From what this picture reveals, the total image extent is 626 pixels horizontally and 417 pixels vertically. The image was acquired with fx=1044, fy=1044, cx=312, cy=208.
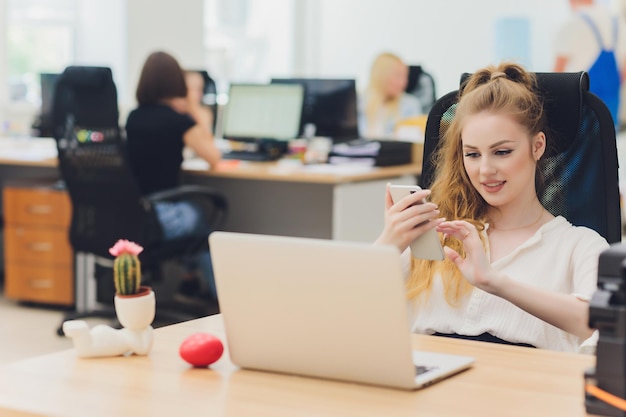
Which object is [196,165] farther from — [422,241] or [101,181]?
[422,241]

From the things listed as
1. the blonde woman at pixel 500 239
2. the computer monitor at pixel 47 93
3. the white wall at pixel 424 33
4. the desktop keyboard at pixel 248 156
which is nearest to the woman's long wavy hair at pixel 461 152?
the blonde woman at pixel 500 239

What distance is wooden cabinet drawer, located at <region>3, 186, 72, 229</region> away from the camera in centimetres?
501

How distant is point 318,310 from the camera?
142cm

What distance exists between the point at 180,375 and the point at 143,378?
5 cm

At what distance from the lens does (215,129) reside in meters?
6.18

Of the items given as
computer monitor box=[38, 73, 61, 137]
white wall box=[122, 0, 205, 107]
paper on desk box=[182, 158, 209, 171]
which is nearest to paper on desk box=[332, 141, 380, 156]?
paper on desk box=[182, 158, 209, 171]

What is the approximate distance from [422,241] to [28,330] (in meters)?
3.28

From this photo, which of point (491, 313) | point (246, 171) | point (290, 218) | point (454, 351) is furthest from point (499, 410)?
point (290, 218)

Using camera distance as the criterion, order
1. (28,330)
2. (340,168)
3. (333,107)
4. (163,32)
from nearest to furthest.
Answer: (28,330), (340,168), (333,107), (163,32)

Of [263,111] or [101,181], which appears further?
[263,111]

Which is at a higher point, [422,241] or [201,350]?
[422,241]

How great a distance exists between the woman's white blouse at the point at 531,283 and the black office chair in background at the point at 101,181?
2.38 meters

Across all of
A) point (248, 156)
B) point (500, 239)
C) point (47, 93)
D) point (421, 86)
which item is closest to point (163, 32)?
point (47, 93)

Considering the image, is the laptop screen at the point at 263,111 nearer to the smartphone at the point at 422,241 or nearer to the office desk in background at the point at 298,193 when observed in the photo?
the office desk in background at the point at 298,193
